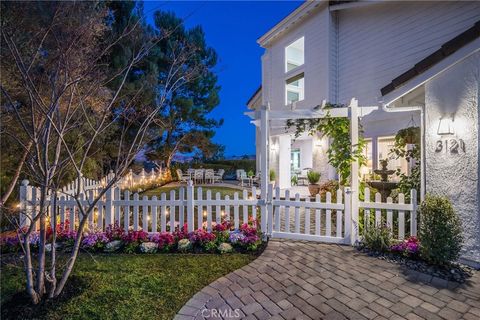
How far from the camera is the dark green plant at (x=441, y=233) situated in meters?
3.56

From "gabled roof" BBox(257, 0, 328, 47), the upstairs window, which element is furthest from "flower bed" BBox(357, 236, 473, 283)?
the upstairs window

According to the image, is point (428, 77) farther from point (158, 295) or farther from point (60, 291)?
point (60, 291)

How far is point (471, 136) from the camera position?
3.75m

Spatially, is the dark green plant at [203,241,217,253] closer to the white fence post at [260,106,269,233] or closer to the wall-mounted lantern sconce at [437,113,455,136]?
the white fence post at [260,106,269,233]

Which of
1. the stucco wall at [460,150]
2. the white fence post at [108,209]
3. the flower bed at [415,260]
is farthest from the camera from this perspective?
the white fence post at [108,209]

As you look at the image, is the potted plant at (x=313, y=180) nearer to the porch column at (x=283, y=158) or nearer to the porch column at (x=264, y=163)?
the porch column at (x=283, y=158)

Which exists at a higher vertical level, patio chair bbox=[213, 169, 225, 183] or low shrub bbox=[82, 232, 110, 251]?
patio chair bbox=[213, 169, 225, 183]

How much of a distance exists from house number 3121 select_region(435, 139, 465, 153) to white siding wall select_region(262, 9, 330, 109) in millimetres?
5575

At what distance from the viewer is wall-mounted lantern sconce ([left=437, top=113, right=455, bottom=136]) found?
3.91m

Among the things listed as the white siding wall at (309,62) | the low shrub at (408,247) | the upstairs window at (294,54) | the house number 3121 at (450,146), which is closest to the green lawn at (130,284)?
the low shrub at (408,247)

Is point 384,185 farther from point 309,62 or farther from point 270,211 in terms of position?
point 309,62

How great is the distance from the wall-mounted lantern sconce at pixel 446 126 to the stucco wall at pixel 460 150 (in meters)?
0.06
